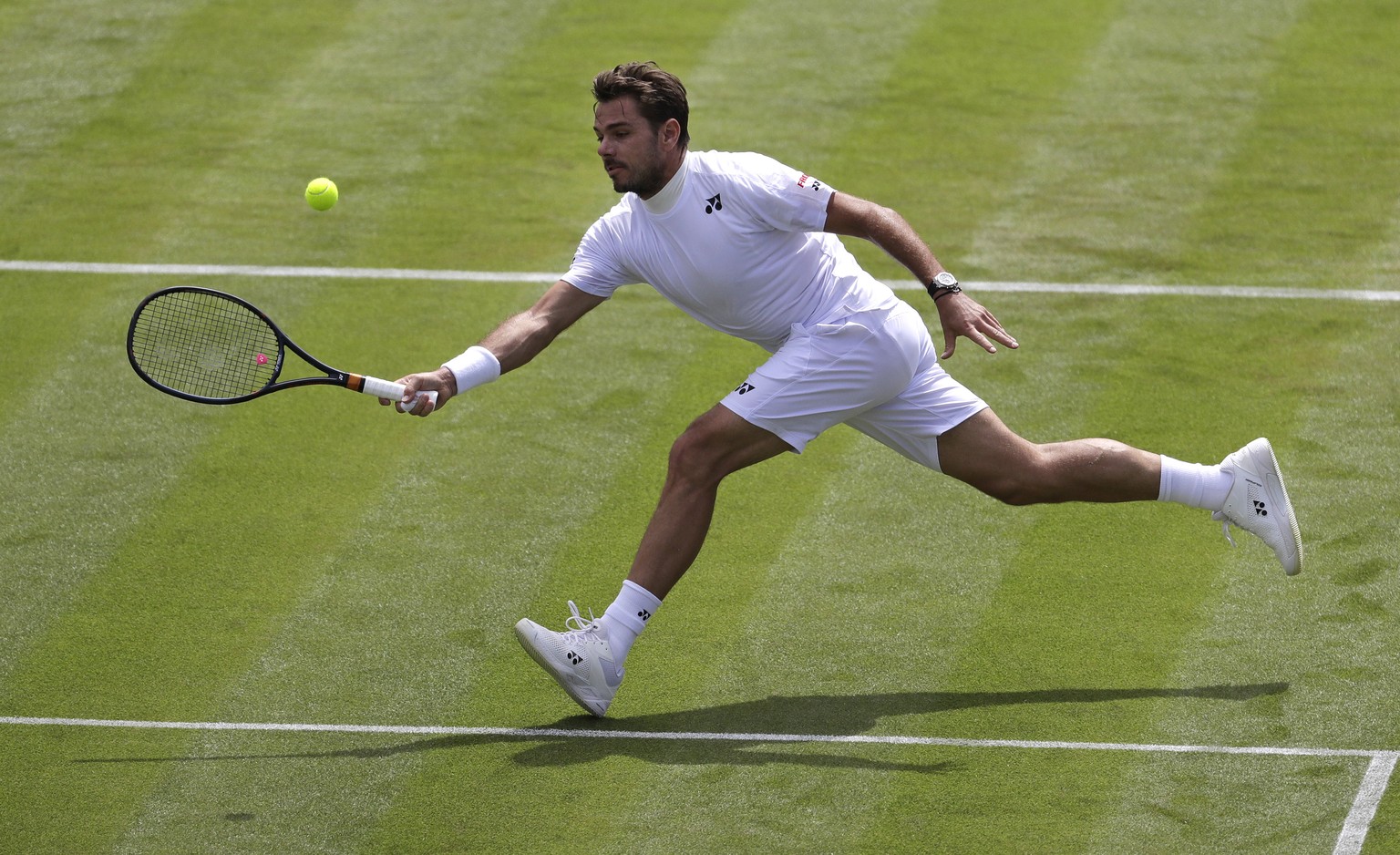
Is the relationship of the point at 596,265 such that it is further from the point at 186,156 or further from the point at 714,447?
the point at 186,156

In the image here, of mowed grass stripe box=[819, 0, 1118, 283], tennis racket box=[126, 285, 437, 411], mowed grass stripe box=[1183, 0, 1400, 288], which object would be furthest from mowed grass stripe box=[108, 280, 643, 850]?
mowed grass stripe box=[1183, 0, 1400, 288]

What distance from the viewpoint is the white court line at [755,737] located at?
5.70m

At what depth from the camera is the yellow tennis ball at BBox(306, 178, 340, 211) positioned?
28.7 ft

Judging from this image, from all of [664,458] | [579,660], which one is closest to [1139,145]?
[664,458]

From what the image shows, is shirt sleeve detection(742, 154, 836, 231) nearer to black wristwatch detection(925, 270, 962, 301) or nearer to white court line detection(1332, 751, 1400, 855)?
black wristwatch detection(925, 270, 962, 301)

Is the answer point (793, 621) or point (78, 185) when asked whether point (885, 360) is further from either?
point (78, 185)

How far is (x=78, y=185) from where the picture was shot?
34.6ft

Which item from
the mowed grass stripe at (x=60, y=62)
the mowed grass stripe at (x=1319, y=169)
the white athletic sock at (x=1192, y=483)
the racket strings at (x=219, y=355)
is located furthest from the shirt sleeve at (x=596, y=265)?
the mowed grass stripe at (x=60, y=62)

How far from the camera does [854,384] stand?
6.17 meters

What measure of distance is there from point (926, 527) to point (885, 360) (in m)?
1.31

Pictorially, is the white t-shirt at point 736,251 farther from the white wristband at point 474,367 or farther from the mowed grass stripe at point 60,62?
the mowed grass stripe at point 60,62

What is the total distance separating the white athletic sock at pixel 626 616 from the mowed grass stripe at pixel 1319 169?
4.40 metres

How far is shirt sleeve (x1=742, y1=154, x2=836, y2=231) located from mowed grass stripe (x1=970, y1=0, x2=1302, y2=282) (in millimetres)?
3568

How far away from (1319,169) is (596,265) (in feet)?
18.1
